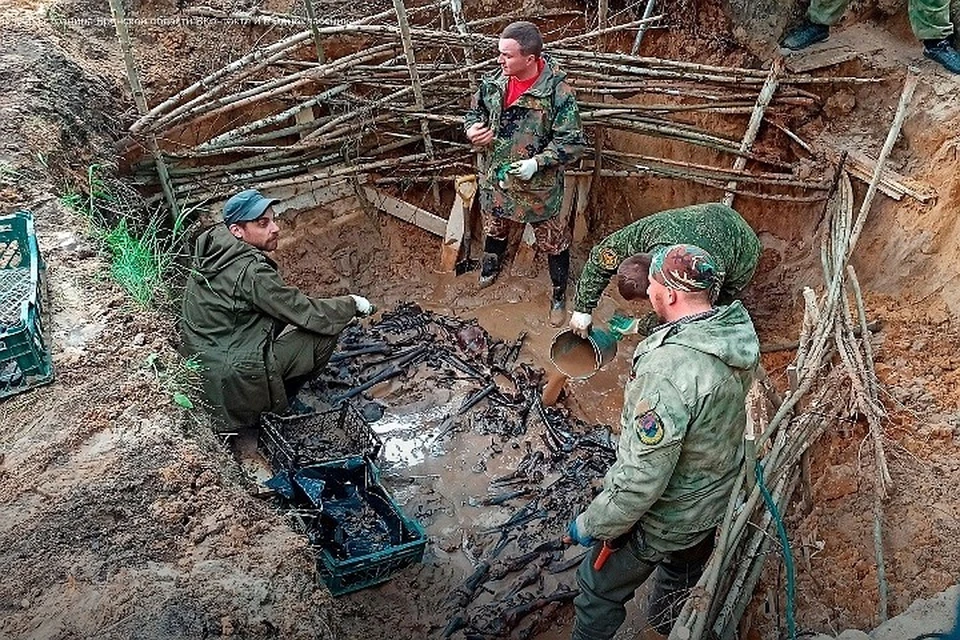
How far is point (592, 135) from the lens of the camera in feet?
21.5

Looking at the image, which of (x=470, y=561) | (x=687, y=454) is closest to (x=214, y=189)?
(x=470, y=561)

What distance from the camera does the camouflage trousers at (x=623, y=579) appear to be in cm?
352

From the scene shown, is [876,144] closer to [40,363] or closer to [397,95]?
[397,95]

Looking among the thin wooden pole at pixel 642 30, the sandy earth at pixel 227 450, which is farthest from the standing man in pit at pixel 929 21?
the thin wooden pole at pixel 642 30

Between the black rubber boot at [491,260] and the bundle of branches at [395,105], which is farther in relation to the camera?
the black rubber boot at [491,260]

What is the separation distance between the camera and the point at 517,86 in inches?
214

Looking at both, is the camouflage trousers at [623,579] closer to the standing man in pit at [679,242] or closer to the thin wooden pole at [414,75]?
the standing man in pit at [679,242]

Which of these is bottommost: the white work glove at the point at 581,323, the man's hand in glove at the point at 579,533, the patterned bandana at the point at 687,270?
the man's hand in glove at the point at 579,533

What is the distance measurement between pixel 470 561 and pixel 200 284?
218 centimetres

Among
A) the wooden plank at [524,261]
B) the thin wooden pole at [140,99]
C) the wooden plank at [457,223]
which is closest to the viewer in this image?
the thin wooden pole at [140,99]

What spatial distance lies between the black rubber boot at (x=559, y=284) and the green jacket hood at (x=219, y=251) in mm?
2371

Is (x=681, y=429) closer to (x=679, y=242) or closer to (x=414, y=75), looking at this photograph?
(x=679, y=242)

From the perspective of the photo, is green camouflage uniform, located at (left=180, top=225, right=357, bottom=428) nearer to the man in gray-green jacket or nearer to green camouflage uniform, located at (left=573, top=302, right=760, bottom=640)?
the man in gray-green jacket

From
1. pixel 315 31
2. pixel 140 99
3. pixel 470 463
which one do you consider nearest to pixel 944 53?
pixel 470 463
